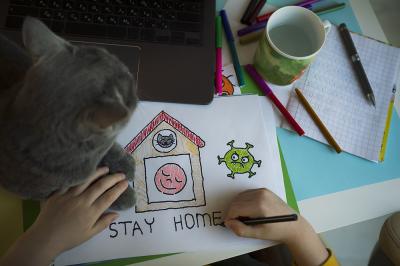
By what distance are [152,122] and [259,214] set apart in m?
0.21

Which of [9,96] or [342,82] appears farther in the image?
[342,82]

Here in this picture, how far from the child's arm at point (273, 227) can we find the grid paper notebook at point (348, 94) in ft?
0.44

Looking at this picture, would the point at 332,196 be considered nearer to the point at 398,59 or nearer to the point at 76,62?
the point at 398,59

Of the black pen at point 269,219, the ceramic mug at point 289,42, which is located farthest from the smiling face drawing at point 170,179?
the ceramic mug at point 289,42

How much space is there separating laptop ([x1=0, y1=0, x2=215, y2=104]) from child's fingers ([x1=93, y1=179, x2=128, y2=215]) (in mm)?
151

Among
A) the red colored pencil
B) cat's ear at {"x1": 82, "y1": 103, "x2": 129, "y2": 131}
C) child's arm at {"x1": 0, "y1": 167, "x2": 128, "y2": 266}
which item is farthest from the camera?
the red colored pencil

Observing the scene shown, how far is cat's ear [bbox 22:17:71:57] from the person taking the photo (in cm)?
36

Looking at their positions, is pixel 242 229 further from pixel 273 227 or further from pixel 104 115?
pixel 104 115

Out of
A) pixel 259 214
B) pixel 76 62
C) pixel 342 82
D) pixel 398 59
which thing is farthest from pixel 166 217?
pixel 398 59

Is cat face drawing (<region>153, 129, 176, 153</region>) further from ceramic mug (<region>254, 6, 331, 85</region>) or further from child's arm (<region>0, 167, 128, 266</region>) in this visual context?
ceramic mug (<region>254, 6, 331, 85</region>)

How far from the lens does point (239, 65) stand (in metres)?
0.59

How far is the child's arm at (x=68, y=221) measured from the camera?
1.47 ft

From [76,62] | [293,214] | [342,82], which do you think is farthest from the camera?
[342,82]

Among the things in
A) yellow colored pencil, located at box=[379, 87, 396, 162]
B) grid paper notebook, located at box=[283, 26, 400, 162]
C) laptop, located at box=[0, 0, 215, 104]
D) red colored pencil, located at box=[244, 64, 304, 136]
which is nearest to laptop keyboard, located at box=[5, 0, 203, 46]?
laptop, located at box=[0, 0, 215, 104]
